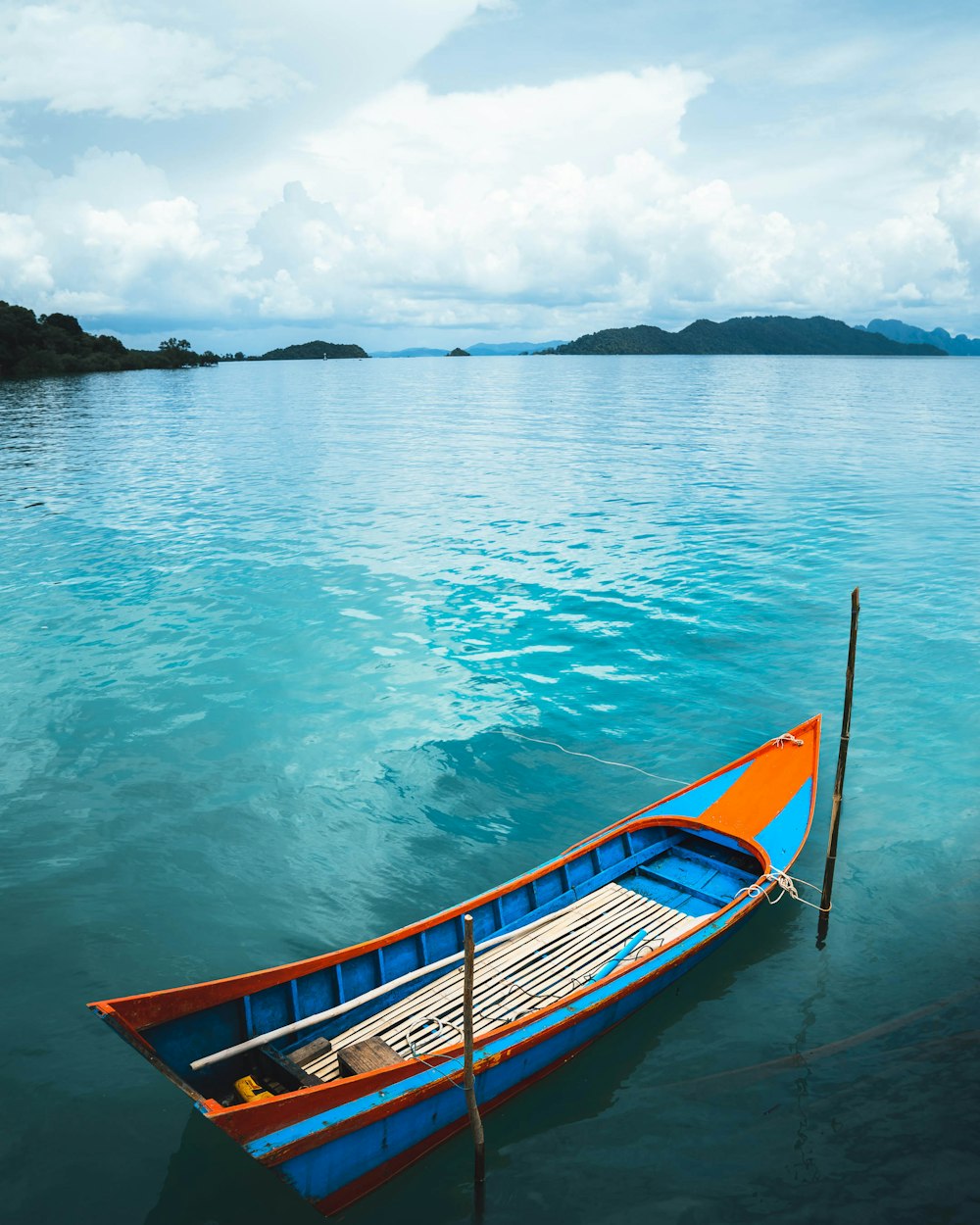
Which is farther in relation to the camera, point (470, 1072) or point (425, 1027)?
point (425, 1027)

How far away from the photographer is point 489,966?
483 inches

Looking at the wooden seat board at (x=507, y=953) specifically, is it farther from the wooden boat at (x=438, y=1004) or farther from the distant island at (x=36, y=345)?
the distant island at (x=36, y=345)

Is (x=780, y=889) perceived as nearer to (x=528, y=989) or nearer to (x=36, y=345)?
(x=528, y=989)

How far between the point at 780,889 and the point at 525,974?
523 cm

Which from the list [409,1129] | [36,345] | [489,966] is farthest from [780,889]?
[36,345]

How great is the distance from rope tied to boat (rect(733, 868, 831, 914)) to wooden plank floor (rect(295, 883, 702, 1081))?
113 cm

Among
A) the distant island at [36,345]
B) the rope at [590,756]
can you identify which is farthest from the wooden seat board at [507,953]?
the distant island at [36,345]

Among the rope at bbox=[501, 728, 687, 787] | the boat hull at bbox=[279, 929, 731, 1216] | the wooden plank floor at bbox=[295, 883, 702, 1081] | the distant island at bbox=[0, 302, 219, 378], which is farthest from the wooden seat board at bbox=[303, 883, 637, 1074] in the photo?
the distant island at bbox=[0, 302, 219, 378]

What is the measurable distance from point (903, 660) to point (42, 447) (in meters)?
68.2

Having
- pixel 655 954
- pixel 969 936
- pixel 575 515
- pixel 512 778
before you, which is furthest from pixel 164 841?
pixel 575 515

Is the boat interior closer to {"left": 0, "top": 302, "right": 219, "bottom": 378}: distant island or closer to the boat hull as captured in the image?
the boat hull

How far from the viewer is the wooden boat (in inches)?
358

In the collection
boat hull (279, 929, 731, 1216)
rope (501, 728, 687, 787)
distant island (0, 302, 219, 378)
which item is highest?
distant island (0, 302, 219, 378)

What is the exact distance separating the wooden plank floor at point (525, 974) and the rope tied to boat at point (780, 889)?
1.13 m
